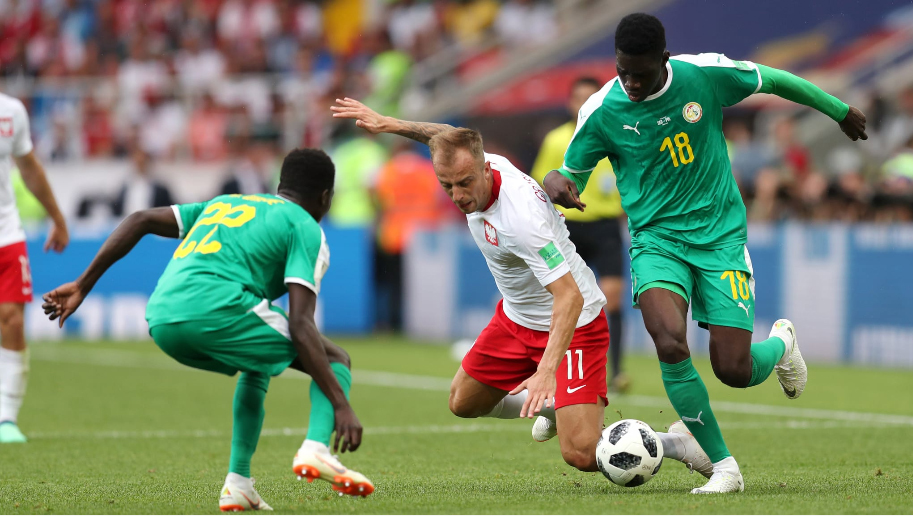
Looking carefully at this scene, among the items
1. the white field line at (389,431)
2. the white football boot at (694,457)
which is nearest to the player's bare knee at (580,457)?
the white football boot at (694,457)

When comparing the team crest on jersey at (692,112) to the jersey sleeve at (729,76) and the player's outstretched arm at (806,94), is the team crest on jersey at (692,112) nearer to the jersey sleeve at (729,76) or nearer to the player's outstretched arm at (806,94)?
the jersey sleeve at (729,76)

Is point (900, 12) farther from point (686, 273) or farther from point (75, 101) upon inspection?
point (686, 273)

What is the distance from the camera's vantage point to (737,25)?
21562mm

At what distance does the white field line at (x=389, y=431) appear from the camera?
850 cm

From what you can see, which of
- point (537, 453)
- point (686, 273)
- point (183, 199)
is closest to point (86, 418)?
point (537, 453)

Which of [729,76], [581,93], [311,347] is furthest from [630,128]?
[581,93]

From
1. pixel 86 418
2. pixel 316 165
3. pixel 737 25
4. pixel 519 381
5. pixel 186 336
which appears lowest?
pixel 86 418

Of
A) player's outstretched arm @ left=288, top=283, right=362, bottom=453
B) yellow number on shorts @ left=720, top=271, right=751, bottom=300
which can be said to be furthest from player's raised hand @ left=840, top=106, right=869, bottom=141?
player's outstretched arm @ left=288, top=283, right=362, bottom=453

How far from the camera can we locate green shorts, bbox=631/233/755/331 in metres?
5.99

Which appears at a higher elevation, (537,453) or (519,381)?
(519,381)

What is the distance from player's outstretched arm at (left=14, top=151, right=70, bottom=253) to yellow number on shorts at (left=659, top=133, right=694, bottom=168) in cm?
428

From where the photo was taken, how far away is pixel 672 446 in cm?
605

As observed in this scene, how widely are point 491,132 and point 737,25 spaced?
4453 millimetres

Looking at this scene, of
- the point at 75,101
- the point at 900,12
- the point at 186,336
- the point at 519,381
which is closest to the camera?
the point at 186,336
